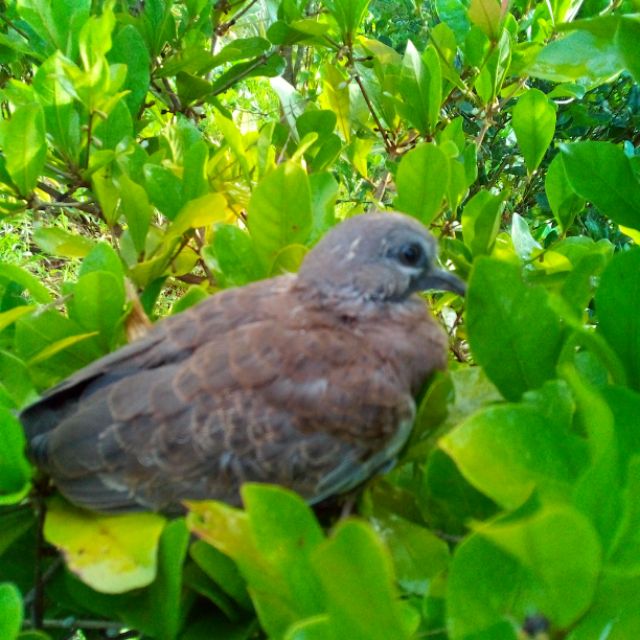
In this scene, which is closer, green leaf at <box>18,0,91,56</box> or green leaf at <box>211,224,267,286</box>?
green leaf at <box>211,224,267,286</box>

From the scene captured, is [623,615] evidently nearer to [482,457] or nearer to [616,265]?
[482,457]

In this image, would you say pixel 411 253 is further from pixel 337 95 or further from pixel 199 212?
pixel 337 95

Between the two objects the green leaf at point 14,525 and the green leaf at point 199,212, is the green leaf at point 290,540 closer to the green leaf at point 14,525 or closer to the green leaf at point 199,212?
the green leaf at point 14,525

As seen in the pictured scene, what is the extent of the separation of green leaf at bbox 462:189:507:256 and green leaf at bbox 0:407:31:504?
628 mm

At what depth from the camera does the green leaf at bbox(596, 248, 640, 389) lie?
58cm

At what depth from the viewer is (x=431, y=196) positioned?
0.98 metres

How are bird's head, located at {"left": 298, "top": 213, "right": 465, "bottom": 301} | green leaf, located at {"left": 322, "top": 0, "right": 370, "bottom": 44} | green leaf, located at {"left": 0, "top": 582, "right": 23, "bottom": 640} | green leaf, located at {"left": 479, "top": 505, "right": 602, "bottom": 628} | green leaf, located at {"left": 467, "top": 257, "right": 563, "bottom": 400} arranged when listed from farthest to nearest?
1. green leaf, located at {"left": 322, "top": 0, "right": 370, "bottom": 44}
2. bird's head, located at {"left": 298, "top": 213, "right": 465, "bottom": 301}
3. green leaf, located at {"left": 467, "top": 257, "right": 563, "bottom": 400}
4. green leaf, located at {"left": 0, "top": 582, "right": 23, "bottom": 640}
5. green leaf, located at {"left": 479, "top": 505, "right": 602, "bottom": 628}

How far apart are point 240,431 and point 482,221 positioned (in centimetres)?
43

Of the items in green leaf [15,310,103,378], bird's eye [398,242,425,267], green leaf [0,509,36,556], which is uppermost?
green leaf [15,310,103,378]

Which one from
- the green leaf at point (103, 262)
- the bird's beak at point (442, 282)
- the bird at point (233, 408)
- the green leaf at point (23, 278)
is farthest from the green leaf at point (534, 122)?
the green leaf at point (23, 278)

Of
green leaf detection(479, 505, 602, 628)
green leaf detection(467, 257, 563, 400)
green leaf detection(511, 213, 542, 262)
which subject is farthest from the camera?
green leaf detection(511, 213, 542, 262)

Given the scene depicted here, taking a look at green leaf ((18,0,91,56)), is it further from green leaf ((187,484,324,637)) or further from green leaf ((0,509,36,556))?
green leaf ((187,484,324,637))

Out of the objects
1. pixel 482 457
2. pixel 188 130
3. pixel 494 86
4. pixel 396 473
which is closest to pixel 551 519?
pixel 482 457

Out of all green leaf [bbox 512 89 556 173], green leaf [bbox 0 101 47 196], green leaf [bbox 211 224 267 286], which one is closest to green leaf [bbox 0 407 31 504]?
green leaf [bbox 211 224 267 286]
